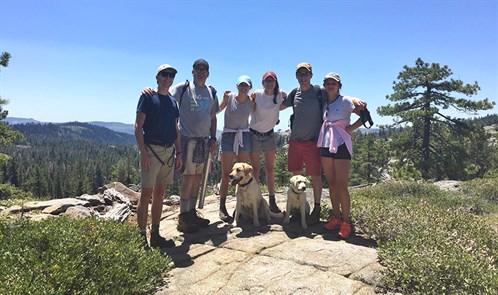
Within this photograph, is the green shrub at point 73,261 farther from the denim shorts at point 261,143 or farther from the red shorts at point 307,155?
the red shorts at point 307,155

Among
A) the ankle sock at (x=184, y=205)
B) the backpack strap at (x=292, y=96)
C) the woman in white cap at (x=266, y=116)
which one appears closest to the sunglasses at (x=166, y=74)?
the woman in white cap at (x=266, y=116)

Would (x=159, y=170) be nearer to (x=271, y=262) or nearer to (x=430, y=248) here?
(x=271, y=262)

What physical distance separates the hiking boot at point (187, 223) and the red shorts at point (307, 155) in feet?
7.20

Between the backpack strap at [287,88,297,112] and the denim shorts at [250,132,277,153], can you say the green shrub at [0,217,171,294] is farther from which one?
the backpack strap at [287,88,297,112]

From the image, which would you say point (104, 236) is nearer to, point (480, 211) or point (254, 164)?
point (254, 164)

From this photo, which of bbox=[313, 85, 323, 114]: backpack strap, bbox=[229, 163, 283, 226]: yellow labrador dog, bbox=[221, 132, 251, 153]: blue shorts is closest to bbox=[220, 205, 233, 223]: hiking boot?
bbox=[229, 163, 283, 226]: yellow labrador dog

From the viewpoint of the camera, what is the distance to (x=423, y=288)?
361 cm

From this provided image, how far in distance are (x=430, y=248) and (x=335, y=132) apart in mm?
2148

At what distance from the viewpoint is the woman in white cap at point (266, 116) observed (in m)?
6.07

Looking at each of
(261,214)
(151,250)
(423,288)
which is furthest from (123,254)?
(423,288)

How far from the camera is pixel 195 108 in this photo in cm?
579

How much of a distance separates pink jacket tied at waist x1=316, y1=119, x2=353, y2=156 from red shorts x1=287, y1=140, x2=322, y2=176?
0.38 m

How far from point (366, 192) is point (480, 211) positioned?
3.27 m

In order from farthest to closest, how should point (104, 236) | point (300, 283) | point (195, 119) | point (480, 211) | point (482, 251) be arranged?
point (480, 211) → point (195, 119) → point (104, 236) → point (482, 251) → point (300, 283)
